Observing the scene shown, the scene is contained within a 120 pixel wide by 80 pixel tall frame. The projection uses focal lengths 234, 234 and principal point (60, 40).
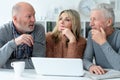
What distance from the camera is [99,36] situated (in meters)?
1.69

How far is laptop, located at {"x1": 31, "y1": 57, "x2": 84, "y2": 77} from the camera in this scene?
1368 millimetres

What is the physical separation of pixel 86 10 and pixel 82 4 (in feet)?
0.38

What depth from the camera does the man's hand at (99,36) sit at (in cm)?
167

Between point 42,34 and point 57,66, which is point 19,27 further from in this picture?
point 57,66

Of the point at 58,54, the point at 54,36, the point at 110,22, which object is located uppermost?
the point at 110,22

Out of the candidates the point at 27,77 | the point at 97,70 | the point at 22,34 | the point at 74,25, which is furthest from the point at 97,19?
the point at 27,77

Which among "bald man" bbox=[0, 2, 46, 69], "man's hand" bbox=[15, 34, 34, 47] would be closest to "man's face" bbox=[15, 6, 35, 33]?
"bald man" bbox=[0, 2, 46, 69]

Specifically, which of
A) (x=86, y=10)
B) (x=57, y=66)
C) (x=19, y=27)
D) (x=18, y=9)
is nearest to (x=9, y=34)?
(x=19, y=27)

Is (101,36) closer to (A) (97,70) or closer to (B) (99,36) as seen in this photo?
(B) (99,36)

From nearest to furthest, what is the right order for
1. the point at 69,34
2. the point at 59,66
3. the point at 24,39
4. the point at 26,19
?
1. the point at 59,66
2. the point at 24,39
3. the point at 26,19
4. the point at 69,34

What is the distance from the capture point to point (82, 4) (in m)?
3.63

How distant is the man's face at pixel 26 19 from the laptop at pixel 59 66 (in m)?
0.45

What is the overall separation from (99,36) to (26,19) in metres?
0.57

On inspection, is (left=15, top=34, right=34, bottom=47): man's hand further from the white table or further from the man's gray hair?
the man's gray hair
